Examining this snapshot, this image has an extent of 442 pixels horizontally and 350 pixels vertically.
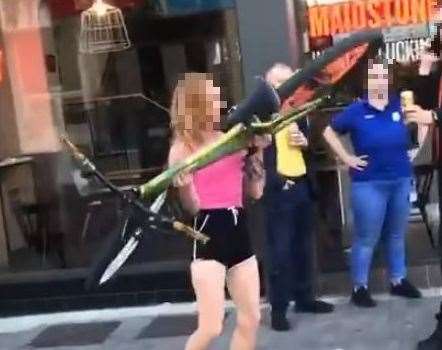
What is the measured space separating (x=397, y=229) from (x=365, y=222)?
267 mm

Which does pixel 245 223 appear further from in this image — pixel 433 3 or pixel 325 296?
pixel 433 3

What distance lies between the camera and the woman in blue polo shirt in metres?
6.61

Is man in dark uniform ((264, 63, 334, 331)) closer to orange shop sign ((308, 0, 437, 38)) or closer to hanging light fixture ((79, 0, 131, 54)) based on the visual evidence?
orange shop sign ((308, 0, 437, 38))

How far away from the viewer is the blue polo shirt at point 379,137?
6.61 meters

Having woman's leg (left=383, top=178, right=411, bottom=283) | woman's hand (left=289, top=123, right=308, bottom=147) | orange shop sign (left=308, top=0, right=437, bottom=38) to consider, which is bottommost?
woman's leg (left=383, top=178, right=411, bottom=283)

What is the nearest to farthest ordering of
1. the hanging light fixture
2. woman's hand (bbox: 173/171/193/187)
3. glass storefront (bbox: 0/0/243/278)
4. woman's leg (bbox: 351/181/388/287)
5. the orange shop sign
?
woman's hand (bbox: 173/171/193/187)
woman's leg (bbox: 351/181/388/287)
the orange shop sign
glass storefront (bbox: 0/0/243/278)
the hanging light fixture

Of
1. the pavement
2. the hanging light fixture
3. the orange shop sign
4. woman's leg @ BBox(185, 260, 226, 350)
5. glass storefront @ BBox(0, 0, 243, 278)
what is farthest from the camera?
the hanging light fixture

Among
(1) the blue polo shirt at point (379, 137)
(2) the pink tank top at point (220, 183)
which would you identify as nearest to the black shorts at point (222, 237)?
(2) the pink tank top at point (220, 183)

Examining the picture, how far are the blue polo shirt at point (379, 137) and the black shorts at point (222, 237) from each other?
1942 mm

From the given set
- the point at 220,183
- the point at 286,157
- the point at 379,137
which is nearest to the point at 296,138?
the point at 286,157

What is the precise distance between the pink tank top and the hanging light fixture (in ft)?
9.74

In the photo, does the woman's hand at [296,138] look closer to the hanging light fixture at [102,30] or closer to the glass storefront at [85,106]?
the glass storefront at [85,106]

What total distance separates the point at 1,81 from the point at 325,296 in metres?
3.12

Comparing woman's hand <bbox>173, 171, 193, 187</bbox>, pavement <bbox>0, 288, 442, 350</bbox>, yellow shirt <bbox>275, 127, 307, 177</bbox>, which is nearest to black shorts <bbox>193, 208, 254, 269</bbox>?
woman's hand <bbox>173, 171, 193, 187</bbox>
